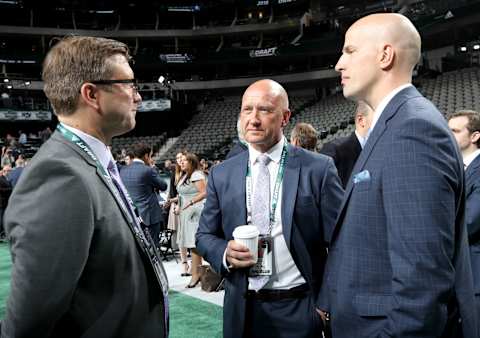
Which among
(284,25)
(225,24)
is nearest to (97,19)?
(225,24)

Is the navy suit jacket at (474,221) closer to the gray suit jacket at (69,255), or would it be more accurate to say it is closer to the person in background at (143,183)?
the gray suit jacket at (69,255)

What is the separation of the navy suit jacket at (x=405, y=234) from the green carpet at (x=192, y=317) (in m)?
2.89

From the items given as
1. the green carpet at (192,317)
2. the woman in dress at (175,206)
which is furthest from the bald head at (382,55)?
the woman in dress at (175,206)

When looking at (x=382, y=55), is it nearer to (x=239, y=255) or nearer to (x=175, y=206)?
(x=239, y=255)

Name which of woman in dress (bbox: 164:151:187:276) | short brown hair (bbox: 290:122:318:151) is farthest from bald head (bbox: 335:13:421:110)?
woman in dress (bbox: 164:151:187:276)

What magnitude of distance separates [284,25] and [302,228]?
3107 cm

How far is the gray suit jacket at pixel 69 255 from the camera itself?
120cm

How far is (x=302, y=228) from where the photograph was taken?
2121 mm

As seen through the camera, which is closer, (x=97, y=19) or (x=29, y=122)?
(x=29, y=122)

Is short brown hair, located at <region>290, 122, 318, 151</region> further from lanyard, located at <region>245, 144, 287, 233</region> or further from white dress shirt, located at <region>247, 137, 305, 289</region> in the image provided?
white dress shirt, located at <region>247, 137, 305, 289</region>

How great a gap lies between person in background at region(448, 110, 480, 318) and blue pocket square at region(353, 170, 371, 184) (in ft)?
3.29

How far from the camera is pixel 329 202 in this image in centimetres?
215

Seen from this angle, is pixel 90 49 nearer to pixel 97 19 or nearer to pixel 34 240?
pixel 34 240

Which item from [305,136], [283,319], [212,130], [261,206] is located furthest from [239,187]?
[212,130]
